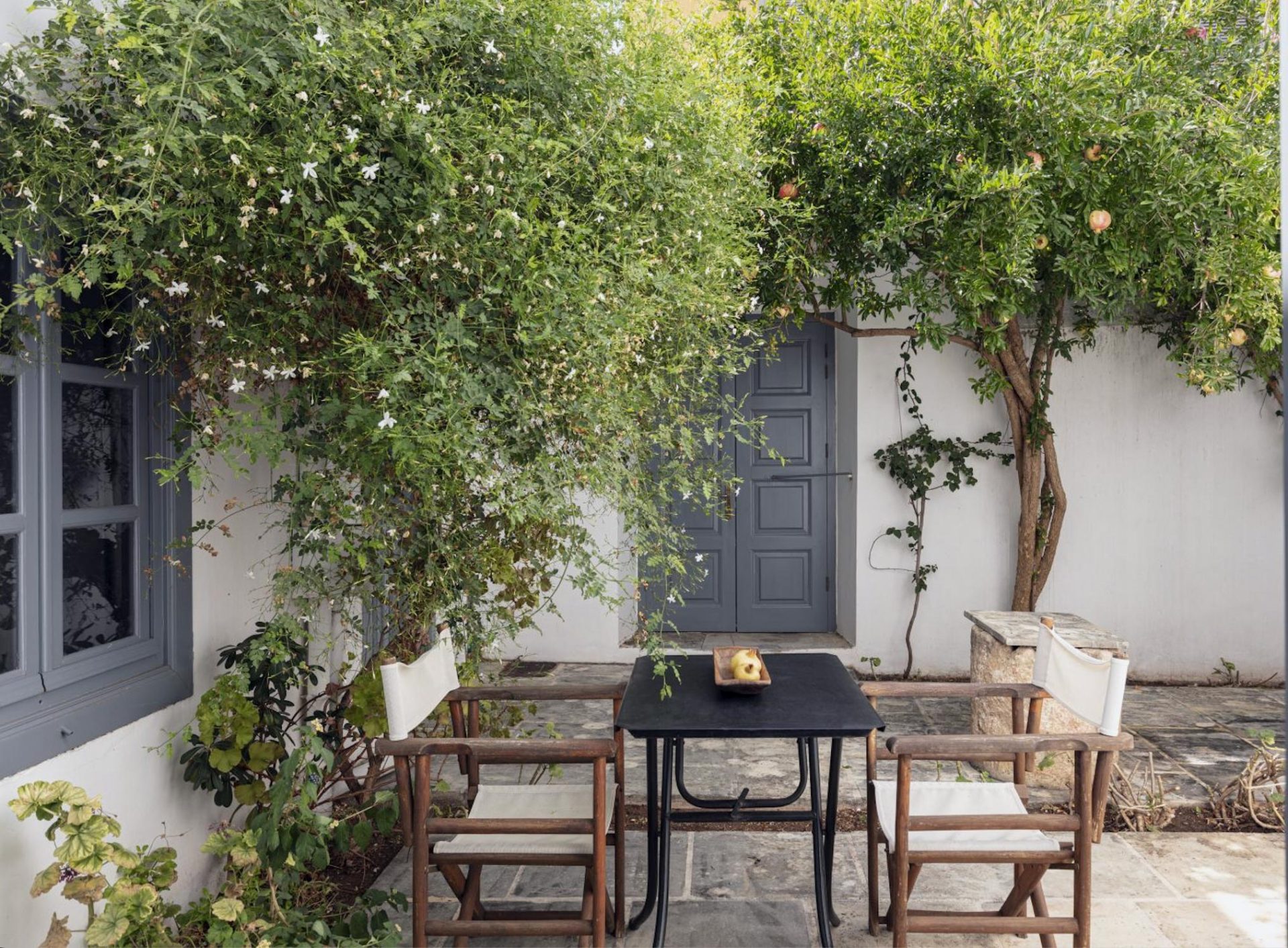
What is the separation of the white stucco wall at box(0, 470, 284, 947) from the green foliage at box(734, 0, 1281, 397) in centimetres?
255

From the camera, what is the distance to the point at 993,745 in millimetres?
2541

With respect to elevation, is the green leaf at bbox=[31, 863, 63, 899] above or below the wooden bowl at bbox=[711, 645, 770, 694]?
Answer: below

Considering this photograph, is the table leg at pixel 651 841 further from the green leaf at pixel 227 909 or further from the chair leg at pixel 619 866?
the green leaf at pixel 227 909

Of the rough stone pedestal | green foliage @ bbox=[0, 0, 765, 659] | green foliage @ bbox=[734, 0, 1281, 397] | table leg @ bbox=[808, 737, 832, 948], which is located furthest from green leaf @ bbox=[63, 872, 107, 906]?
the rough stone pedestal

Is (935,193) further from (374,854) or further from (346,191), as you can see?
(374,854)

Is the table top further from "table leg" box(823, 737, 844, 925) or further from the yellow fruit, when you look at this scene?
"table leg" box(823, 737, 844, 925)

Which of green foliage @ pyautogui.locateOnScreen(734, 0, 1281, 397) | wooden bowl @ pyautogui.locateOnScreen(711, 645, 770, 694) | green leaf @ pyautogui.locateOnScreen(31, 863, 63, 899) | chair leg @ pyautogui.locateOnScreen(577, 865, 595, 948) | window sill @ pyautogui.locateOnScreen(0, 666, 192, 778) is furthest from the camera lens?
green foliage @ pyautogui.locateOnScreen(734, 0, 1281, 397)

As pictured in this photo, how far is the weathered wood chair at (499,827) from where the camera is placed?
2.53 meters

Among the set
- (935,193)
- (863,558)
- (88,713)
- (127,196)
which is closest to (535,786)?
(88,713)

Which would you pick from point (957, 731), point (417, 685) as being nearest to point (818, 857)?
point (417, 685)

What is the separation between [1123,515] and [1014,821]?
4788mm

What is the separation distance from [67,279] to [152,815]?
1485mm

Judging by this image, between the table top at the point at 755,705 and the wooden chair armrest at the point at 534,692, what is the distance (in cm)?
8

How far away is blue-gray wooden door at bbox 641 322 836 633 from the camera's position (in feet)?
23.9
